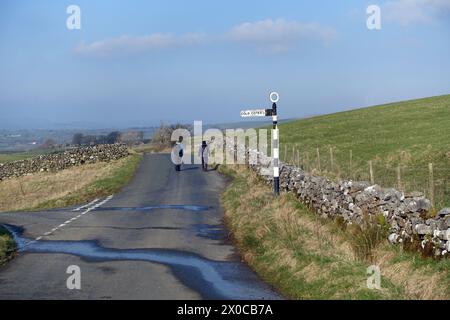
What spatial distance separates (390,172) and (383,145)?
15.0 metres

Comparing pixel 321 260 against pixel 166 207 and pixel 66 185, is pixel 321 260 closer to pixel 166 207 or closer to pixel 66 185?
pixel 166 207

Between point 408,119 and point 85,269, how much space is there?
46.4 metres

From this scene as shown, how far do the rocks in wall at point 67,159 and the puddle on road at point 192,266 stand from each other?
31.8 m

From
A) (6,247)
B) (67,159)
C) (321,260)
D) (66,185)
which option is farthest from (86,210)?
(67,159)

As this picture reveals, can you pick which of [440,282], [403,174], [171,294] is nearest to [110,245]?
[171,294]

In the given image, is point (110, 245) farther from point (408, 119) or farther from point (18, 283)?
point (408, 119)

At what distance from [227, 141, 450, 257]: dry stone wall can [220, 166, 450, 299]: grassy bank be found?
325 mm

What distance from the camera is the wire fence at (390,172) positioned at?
15.1m

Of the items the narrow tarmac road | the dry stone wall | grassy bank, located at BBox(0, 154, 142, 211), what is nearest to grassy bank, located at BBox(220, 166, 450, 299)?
the dry stone wall

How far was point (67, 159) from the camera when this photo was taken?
4831 cm

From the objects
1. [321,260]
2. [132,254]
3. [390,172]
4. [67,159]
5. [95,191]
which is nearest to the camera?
[321,260]

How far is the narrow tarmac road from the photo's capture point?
10094mm

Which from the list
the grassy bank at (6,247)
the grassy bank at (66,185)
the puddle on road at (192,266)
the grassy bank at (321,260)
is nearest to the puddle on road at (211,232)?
the grassy bank at (321,260)

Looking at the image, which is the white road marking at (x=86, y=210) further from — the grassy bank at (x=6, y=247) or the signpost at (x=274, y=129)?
the signpost at (x=274, y=129)
